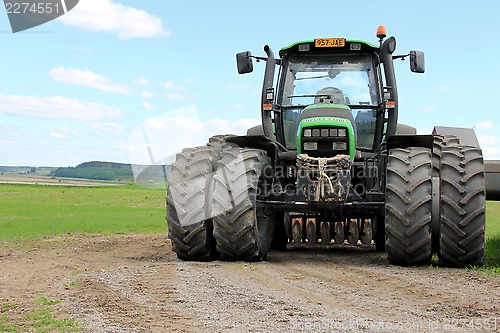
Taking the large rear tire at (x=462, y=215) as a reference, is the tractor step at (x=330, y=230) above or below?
below

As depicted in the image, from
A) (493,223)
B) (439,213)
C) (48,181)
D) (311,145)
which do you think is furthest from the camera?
(48,181)

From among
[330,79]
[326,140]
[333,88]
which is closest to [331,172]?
[326,140]

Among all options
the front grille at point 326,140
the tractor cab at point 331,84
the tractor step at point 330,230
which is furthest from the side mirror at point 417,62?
the tractor step at point 330,230

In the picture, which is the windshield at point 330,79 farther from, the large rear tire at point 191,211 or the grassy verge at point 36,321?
A: the grassy verge at point 36,321

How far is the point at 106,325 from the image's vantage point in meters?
5.55

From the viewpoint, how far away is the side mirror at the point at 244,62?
1098 centimetres

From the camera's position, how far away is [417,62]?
1073 centimetres

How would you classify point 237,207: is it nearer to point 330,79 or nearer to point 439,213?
point 439,213

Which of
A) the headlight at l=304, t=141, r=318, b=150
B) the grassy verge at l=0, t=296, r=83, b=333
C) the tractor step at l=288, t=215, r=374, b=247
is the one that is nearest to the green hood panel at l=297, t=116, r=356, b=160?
the headlight at l=304, t=141, r=318, b=150

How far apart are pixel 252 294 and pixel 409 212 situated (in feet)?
9.70

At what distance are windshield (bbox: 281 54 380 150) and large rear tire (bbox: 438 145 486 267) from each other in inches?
79.0

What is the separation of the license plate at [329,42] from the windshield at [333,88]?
32 centimetres

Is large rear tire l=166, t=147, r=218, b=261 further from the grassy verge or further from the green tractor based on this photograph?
the grassy verge

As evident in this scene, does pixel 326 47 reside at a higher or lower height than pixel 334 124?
A: higher
